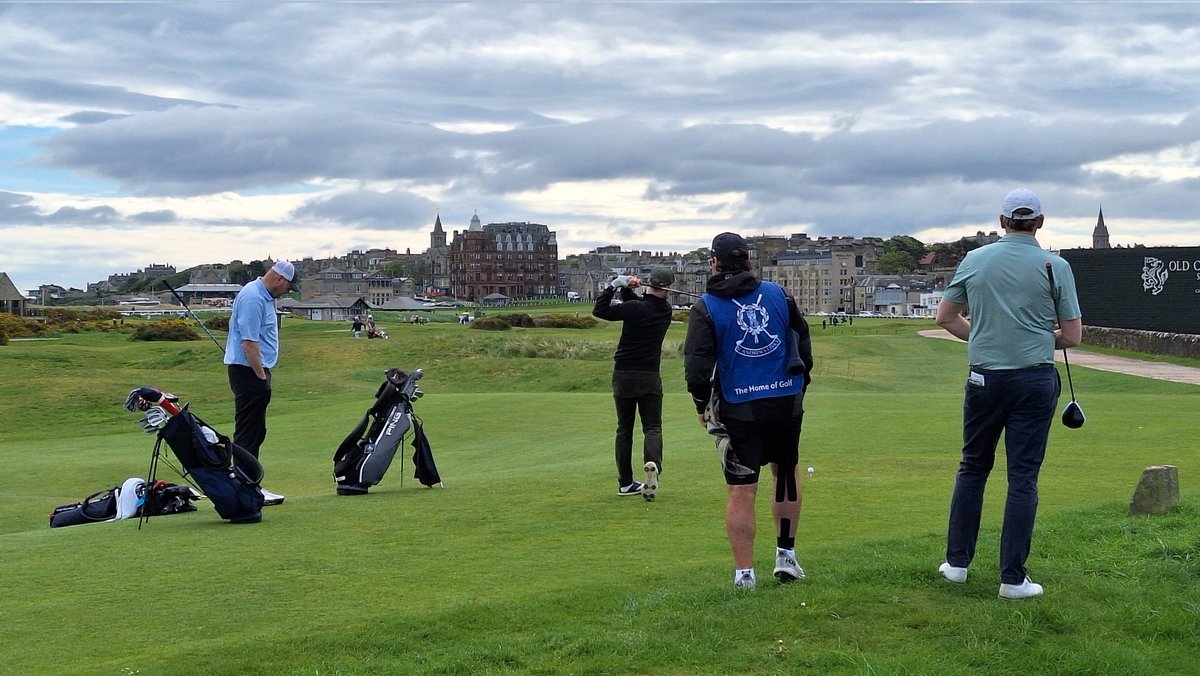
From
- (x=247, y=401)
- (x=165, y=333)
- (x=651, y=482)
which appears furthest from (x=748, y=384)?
(x=165, y=333)

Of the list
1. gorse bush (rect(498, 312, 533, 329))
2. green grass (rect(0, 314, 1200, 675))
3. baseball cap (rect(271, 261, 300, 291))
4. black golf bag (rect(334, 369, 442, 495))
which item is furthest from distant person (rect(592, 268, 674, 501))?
gorse bush (rect(498, 312, 533, 329))

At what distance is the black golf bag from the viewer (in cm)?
1316

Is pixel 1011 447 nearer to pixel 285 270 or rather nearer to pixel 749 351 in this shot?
pixel 749 351

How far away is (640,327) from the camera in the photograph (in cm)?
1219

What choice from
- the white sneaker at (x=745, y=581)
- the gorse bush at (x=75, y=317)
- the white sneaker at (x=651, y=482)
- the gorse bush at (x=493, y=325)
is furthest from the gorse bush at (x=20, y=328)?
the white sneaker at (x=745, y=581)

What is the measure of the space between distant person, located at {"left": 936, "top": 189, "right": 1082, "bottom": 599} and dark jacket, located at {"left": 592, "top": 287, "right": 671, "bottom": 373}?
502 centimetres

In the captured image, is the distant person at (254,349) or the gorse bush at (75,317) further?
the gorse bush at (75,317)

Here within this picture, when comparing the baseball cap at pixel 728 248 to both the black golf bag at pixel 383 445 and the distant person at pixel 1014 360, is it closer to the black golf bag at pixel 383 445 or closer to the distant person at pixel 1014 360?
the distant person at pixel 1014 360

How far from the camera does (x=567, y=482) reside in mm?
13305

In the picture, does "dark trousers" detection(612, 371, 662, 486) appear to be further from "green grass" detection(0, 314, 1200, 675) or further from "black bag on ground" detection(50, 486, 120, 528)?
"black bag on ground" detection(50, 486, 120, 528)

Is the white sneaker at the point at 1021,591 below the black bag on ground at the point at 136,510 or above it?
above

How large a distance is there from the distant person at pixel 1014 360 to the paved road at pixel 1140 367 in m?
31.9

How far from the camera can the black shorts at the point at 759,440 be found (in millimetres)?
7609

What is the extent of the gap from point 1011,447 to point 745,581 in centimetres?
178
